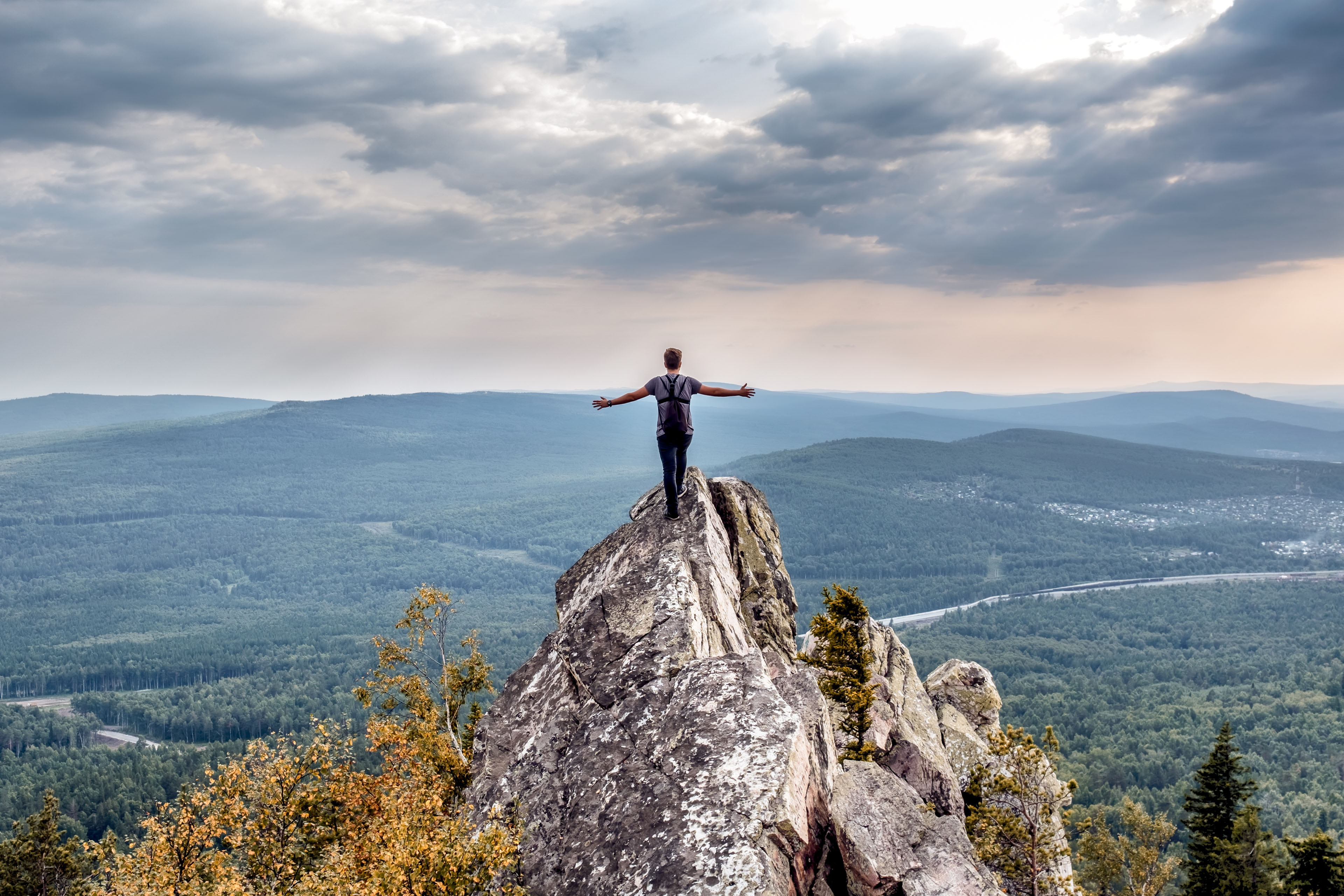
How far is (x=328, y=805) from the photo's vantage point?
3816 cm

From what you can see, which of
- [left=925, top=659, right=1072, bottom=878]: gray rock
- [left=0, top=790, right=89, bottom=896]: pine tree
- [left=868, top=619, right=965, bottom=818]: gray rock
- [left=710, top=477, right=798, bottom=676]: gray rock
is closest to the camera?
[left=710, top=477, right=798, bottom=676]: gray rock

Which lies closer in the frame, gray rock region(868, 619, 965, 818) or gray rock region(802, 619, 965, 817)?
gray rock region(868, 619, 965, 818)

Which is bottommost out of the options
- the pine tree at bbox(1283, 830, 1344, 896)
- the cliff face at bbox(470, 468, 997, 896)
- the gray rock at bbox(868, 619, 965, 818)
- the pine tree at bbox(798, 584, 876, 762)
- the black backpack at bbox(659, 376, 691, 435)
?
the pine tree at bbox(1283, 830, 1344, 896)

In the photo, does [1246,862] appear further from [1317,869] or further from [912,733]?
[912,733]

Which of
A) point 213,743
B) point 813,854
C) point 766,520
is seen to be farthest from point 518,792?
point 213,743

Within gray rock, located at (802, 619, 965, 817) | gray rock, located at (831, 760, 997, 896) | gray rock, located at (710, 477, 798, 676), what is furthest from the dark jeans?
gray rock, located at (802, 619, 965, 817)

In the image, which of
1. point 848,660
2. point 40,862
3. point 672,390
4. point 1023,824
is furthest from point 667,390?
point 40,862

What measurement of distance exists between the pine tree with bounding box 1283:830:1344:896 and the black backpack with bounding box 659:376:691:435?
4951 cm

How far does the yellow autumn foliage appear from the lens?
2825 cm

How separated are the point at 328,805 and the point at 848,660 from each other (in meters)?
25.8

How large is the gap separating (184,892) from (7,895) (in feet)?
134

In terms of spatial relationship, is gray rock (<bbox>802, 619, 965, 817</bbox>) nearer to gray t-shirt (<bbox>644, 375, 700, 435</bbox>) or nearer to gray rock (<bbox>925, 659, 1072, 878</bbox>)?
gray rock (<bbox>925, 659, 1072, 878</bbox>)

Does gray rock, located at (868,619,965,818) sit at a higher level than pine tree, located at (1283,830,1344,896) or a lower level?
higher

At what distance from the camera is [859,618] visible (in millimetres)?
44188
